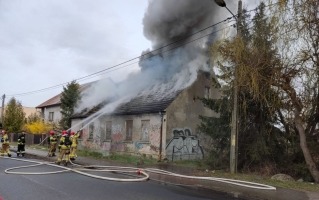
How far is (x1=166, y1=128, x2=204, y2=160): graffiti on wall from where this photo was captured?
23141mm

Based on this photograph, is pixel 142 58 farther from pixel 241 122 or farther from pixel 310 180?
pixel 310 180

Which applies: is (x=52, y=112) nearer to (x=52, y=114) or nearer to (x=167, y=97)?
(x=52, y=114)

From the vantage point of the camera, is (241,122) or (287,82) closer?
(287,82)

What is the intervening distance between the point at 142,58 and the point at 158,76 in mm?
1650

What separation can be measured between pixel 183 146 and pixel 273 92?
1104cm

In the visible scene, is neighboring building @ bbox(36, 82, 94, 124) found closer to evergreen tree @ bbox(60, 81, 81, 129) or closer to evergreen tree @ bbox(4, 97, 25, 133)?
evergreen tree @ bbox(4, 97, 25, 133)

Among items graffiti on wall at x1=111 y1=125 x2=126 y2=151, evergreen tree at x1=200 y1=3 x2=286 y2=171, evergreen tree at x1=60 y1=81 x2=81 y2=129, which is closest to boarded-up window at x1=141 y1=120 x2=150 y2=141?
graffiti on wall at x1=111 y1=125 x2=126 y2=151

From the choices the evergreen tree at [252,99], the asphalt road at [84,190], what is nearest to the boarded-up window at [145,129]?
the evergreen tree at [252,99]

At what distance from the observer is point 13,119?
50375 mm

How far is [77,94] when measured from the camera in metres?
36.4

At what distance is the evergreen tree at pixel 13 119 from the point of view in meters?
50.0

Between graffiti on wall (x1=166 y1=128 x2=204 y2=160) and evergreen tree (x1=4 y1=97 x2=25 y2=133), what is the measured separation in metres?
32.5

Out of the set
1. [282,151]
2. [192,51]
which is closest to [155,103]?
[192,51]

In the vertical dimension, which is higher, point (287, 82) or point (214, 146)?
point (287, 82)
